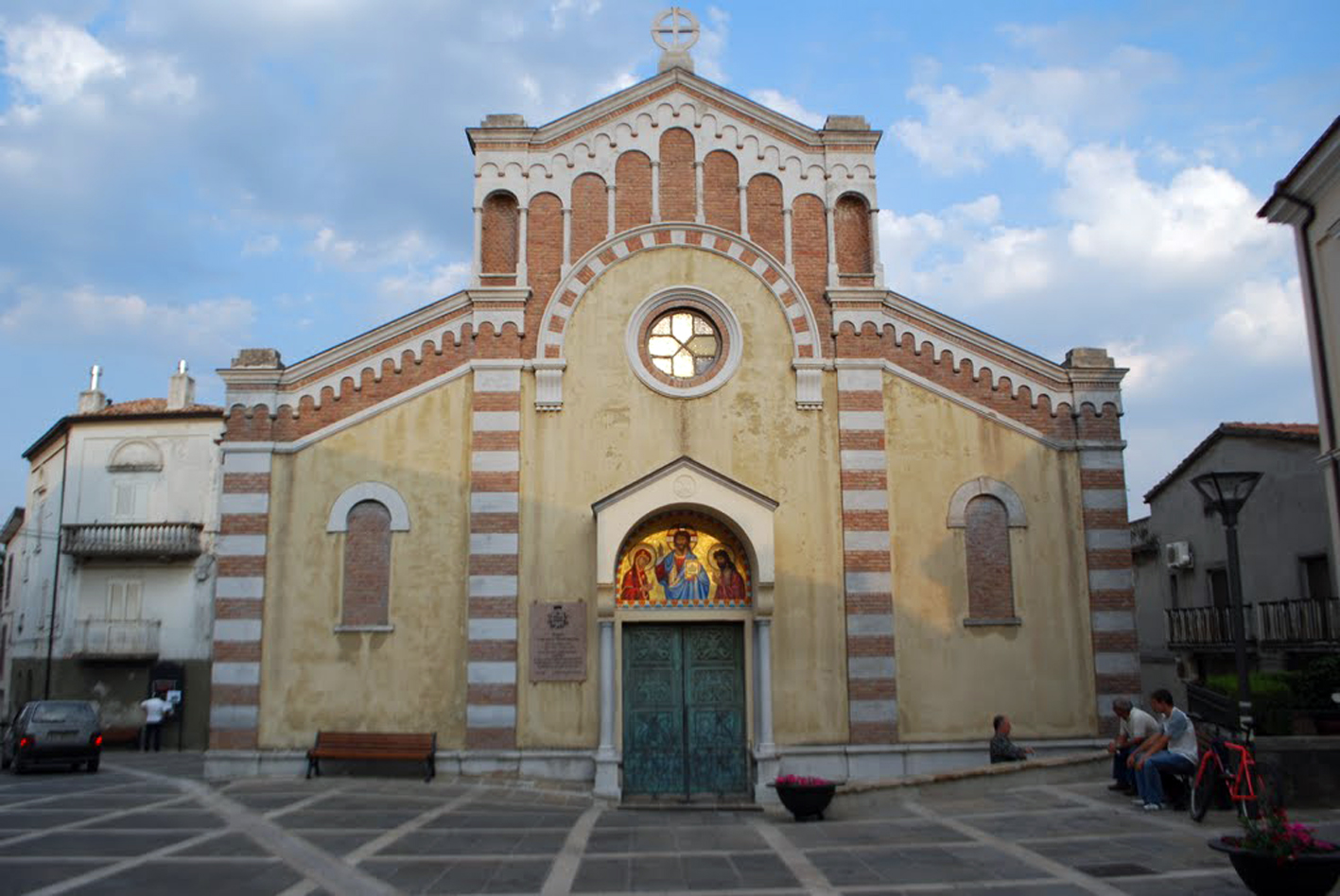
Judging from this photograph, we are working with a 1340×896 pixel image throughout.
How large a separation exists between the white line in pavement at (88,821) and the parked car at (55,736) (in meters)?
7.18

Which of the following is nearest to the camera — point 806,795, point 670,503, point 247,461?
point 806,795

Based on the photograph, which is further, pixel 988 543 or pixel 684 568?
pixel 988 543

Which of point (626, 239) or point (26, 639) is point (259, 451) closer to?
point (626, 239)

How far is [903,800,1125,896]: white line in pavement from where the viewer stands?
9.63 metres

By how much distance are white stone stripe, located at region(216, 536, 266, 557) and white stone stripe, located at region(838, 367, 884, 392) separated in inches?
387

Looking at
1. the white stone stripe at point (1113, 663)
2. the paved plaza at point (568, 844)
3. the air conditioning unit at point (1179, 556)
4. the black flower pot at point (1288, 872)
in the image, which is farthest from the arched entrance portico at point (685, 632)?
the air conditioning unit at point (1179, 556)

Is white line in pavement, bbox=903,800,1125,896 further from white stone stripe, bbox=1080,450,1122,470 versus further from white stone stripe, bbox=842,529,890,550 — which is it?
white stone stripe, bbox=1080,450,1122,470

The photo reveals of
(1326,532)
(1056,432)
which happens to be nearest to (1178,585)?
(1326,532)

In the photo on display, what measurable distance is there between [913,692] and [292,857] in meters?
9.78

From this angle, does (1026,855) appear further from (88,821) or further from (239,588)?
(239,588)

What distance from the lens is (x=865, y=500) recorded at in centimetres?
1781

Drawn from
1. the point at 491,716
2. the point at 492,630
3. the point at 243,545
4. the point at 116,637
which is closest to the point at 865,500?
the point at 492,630

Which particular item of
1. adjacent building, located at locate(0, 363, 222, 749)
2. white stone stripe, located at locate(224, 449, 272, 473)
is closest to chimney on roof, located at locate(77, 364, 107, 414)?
adjacent building, located at locate(0, 363, 222, 749)

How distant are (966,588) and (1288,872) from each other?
31.9 feet
